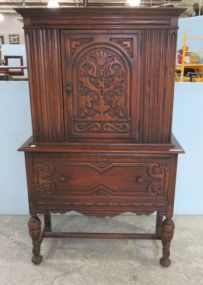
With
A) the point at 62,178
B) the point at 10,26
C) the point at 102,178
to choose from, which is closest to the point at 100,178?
the point at 102,178

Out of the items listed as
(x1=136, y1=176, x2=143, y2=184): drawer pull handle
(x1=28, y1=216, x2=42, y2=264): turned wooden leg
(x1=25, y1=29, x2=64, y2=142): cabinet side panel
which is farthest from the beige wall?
(x1=136, y1=176, x2=143, y2=184): drawer pull handle

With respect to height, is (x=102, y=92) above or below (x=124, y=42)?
below

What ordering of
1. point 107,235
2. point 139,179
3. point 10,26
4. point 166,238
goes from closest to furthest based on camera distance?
1. point 139,179
2. point 166,238
3. point 107,235
4. point 10,26

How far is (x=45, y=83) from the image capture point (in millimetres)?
1595

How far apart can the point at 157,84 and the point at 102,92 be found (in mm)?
294

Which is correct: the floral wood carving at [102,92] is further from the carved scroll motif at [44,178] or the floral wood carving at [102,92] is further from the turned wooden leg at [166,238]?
the turned wooden leg at [166,238]

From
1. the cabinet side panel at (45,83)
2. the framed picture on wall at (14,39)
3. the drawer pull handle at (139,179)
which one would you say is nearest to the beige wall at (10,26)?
the framed picture on wall at (14,39)

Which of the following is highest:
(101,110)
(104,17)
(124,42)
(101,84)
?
(104,17)

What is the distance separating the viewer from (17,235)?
217 cm

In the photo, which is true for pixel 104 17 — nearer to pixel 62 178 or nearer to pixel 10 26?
pixel 62 178

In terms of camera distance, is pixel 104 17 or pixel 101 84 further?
pixel 101 84

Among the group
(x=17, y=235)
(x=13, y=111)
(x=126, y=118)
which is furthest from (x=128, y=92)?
(x=17, y=235)

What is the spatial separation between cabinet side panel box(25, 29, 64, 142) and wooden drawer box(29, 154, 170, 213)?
15 cm

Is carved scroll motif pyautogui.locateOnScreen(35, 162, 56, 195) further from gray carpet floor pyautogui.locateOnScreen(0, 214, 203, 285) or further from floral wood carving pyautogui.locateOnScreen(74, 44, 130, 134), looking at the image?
gray carpet floor pyautogui.locateOnScreen(0, 214, 203, 285)
